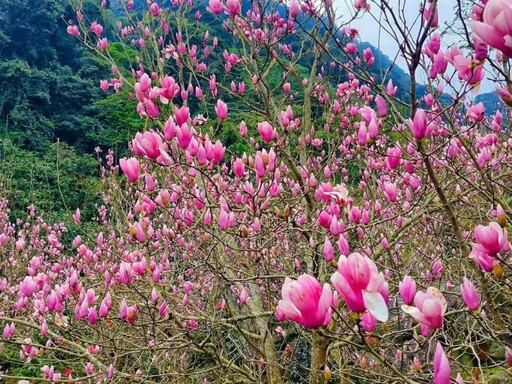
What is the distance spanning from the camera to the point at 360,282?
818 millimetres

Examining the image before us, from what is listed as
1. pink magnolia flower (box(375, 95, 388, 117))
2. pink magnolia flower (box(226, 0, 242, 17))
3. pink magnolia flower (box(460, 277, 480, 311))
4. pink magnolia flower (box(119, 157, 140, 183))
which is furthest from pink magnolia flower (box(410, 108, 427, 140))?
pink magnolia flower (box(226, 0, 242, 17))

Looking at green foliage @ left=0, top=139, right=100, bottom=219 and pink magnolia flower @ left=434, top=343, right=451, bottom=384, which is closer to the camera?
pink magnolia flower @ left=434, top=343, right=451, bottom=384

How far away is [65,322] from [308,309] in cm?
198

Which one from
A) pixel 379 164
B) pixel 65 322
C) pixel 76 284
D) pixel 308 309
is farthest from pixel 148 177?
pixel 379 164

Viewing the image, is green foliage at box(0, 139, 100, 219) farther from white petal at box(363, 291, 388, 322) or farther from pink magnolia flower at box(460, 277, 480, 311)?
white petal at box(363, 291, 388, 322)

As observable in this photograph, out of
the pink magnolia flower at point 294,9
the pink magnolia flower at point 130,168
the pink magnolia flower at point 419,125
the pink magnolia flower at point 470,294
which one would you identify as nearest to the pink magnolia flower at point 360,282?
the pink magnolia flower at point 470,294

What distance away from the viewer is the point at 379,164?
139 inches

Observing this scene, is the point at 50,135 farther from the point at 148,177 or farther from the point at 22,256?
the point at 148,177

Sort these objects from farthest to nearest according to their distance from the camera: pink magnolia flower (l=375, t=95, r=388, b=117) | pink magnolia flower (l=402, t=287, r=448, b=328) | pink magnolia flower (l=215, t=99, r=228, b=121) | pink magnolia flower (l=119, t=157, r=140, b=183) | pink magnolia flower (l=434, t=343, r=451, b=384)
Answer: pink magnolia flower (l=215, t=99, r=228, b=121) < pink magnolia flower (l=119, t=157, r=140, b=183) < pink magnolia flower (l=375, t=95, r=388, b=117) < pink magnolia flower (l=402, t=287, r=448, b=328) < pink magnolia flower (l=434, t=343, r=451, b=384)

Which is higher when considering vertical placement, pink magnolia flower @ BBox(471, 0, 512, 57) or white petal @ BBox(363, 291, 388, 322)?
pink magnolia flower @ BBox(471, 0, 512, 57)

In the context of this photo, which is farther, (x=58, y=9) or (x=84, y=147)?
(x=58, y=9)

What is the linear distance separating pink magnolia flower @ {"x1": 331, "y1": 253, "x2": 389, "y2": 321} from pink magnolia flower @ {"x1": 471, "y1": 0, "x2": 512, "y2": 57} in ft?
1.32

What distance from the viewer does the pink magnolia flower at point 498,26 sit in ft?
2.19

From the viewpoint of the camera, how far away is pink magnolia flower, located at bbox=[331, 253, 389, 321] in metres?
0.80
